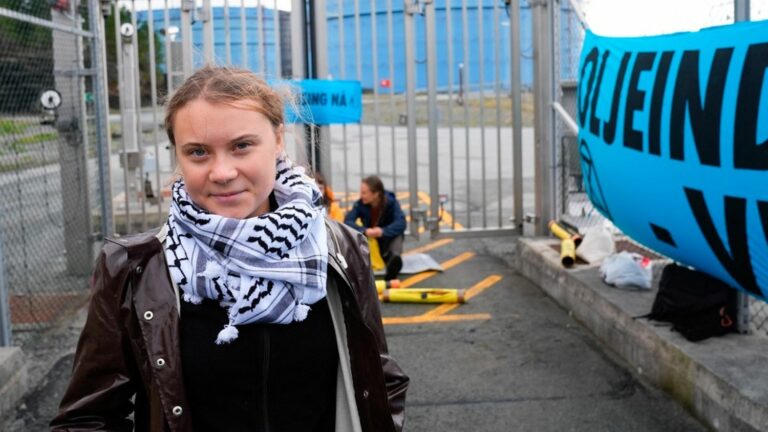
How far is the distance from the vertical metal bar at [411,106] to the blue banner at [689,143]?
3219 millimetres

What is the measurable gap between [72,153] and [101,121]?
36 cm

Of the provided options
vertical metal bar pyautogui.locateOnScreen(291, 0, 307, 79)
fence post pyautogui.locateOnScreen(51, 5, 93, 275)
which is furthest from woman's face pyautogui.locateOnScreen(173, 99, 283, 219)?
vertical metal bar pyautogui.locateOnScreen(291, 0, 307, 79)

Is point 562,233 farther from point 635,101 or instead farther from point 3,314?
point 3,314

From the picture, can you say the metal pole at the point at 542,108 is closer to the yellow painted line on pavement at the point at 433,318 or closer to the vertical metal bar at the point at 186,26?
the yellow painted line on pavement at the point at 433,318

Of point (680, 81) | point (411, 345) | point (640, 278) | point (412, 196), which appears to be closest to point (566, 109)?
point (412, 196)

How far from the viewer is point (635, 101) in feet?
15.7

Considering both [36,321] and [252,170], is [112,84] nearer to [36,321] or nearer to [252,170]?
[36,321]

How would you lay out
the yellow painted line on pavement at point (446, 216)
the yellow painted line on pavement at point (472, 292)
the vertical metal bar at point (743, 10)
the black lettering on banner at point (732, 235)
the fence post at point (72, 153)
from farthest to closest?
the yellow painted line on pavement at point (446, 216) < the fence post at point (72, 153) < the yellow painted line on pavement at point (472, 292) < the vertical metal bar at point (743, 10) < the black lettering on banner at point (732, 235)

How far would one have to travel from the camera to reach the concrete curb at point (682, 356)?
13.0ft

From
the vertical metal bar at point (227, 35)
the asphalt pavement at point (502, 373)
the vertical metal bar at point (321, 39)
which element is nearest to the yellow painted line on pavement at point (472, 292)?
the asphalt pavement at point (502, 373)

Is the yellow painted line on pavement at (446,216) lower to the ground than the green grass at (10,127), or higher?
lower

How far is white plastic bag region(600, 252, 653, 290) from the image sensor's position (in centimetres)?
583

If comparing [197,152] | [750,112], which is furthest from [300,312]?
[750,112]

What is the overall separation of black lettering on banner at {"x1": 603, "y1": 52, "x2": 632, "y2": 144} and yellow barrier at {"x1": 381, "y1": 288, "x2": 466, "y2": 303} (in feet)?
7.09
